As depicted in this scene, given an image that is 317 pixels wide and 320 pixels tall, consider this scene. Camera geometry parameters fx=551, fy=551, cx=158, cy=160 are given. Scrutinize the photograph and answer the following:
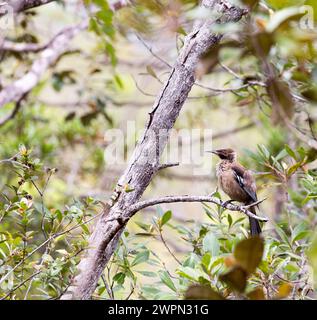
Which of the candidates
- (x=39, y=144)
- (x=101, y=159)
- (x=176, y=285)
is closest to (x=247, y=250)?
(x=176, y=285)

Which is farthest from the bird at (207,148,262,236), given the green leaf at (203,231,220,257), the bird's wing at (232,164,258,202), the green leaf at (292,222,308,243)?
the green leaf at (203,231,220,257)

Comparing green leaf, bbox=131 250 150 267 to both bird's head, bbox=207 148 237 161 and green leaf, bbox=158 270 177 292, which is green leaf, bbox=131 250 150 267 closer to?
green leaf, bbox=158 270 177 292

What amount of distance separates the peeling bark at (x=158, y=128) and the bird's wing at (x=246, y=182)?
5.31ft

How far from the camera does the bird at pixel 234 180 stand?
379 cm

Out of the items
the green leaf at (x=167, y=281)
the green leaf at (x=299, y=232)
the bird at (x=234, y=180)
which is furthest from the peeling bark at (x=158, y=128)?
the bird at (x=234, y=180)

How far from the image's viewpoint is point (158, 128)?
2248 millimetres

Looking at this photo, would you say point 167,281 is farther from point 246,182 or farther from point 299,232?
point 246,182

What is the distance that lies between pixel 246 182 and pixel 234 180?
12cm

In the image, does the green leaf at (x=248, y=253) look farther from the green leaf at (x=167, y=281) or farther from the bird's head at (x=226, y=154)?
the bird's head at (x=226, y=154)

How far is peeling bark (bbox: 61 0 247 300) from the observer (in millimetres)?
2170
